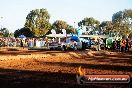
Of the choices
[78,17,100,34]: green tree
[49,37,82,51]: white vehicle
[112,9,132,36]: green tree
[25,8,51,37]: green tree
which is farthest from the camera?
[78,17,100,34]: green tree

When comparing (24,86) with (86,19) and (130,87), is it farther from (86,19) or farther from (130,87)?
(86,19)

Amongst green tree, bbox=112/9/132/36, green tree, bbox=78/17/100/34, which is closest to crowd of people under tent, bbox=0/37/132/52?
green tree, bbox=112/9/132/36

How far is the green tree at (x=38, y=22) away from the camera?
326 feet

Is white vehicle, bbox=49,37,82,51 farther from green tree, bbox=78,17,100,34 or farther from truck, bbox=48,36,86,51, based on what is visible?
green tree, bbox=78,17,100,34

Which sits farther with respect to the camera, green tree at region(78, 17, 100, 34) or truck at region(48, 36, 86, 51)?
green tree at region(78, 17, 100, 34)

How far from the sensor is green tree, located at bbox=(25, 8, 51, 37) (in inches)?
3912

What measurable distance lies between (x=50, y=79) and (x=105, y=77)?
195 inches

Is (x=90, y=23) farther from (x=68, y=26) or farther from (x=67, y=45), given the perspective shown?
(x=67, y=45)

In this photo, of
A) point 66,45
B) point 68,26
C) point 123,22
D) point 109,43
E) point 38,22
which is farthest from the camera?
point 68,26

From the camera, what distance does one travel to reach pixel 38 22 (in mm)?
101000

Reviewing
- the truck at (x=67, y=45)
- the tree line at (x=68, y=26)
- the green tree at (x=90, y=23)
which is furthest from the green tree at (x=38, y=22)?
the truck at (x=67, y=45)

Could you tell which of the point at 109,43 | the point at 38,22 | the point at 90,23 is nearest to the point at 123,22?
the point at 90,23

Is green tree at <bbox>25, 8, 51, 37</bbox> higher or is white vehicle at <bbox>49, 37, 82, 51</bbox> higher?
green tree at <bbox>25, 8, 51, 37</bbox>

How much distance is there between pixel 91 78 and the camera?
8.91 meters
